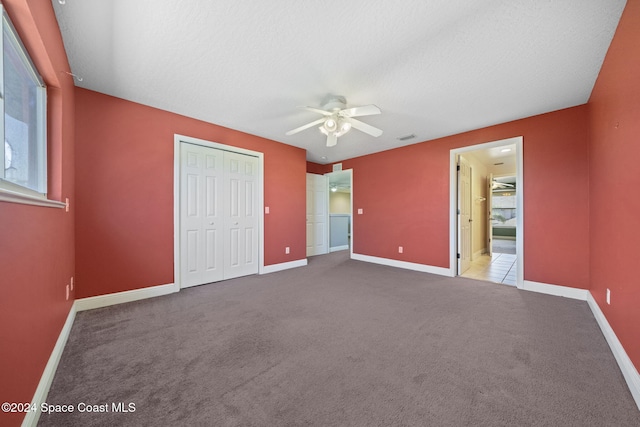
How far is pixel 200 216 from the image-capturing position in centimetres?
331

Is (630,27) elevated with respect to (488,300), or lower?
elevated

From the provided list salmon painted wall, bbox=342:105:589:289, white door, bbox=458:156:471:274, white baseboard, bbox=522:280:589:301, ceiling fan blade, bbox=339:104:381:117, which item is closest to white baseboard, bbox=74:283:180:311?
ceiling fan blade, bbox=339:104:381:117

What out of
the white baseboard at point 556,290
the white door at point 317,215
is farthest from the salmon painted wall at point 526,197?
the white door at point 317,215

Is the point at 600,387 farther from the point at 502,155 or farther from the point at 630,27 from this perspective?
the point at 502,155

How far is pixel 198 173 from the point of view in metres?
3.29

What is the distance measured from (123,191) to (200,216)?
0.92 meters

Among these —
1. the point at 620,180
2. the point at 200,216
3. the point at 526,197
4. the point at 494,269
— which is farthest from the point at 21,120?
the point at 494,269

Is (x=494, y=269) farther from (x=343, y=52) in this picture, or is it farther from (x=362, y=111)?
(x=343, y=52)

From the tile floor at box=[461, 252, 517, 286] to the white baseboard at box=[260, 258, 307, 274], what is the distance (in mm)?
2904

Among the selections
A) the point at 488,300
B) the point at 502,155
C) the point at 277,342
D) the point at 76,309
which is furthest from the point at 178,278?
the point at 502,155

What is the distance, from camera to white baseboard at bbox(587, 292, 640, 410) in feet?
4.17

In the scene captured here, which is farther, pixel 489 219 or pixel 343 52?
pixel 489 219

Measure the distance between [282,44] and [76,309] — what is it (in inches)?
129

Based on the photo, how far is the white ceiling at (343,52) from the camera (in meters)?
1.50
